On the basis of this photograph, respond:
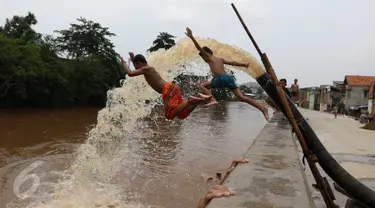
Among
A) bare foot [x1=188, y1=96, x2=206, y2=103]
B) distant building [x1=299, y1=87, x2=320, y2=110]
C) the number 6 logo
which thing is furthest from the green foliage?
distant building [x1=299, y1=87, x2=320, y2=110]

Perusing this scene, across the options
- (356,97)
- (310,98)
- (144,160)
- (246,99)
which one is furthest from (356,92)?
(246,99)

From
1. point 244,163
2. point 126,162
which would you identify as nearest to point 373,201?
point 244,163

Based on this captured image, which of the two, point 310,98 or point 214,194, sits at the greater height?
point 310,98

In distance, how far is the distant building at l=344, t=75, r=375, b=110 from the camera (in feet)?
147

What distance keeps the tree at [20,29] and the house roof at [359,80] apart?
38023mm

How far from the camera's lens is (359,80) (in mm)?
46812

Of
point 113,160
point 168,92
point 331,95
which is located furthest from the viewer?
point 331,95

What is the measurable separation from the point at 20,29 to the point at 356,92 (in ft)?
131

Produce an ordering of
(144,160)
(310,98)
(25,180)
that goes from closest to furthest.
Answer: (25,180), (144,160), (310,98)

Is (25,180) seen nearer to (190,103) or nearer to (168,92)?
(168,92)

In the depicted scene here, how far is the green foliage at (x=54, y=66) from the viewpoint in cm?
3259

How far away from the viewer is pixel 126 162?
12680 millimetres

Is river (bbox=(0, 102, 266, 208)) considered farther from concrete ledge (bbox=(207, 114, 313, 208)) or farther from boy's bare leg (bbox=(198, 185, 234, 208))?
boy's bare leg (bbox=(198, 185, 234, 208))

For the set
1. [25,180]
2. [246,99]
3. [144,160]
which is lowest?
[25,180]
